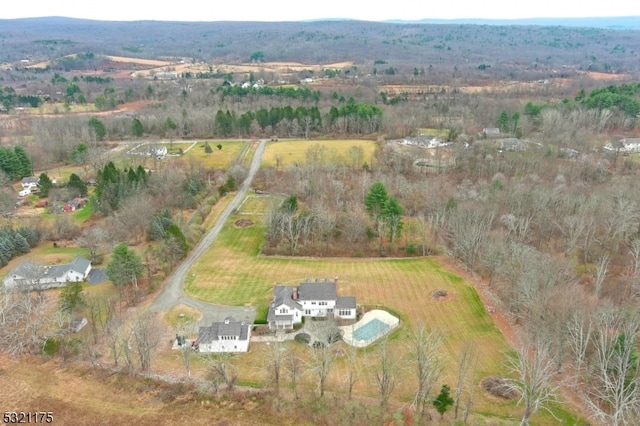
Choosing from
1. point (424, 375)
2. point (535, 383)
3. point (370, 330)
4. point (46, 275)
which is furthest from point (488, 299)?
point (46, 275)

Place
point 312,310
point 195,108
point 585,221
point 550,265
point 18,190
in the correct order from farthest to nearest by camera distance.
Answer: point 195,108, point 18,190, point 585,221, point 312,310, point 550,265

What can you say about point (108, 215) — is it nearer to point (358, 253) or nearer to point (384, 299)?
point (358, 253)

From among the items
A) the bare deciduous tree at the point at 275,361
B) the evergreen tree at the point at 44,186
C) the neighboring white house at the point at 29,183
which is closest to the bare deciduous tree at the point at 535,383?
the bare deciduous tree at the point at 275,361

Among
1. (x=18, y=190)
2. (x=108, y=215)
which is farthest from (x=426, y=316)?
(x=18, y=190)

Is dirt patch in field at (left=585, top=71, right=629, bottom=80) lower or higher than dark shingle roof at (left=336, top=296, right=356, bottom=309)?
higher

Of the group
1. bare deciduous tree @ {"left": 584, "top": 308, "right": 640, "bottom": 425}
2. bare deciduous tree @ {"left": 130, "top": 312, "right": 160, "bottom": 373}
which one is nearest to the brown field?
bare deciduous tree @ {"left": 584, "top": 308, "right": 640, "bottom": 425}

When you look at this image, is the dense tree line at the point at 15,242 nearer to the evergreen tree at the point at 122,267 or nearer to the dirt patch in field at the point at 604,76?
the evergreen tree at the point at 122,267

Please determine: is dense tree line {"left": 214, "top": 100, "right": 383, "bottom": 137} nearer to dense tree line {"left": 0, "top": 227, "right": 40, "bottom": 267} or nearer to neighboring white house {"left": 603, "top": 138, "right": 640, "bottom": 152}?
neighboring white house {"left": 603, "top": 138, "right": 640, "bottom": 152}
